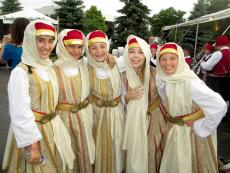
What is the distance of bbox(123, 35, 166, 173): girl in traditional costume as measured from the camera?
3184mm

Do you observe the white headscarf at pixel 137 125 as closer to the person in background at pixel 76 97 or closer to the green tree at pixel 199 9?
the person in background at pixel 76 97

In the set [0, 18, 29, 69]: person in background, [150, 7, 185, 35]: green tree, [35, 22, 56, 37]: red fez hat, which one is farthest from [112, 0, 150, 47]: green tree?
[35, 22, 56, 37]: red fez hat

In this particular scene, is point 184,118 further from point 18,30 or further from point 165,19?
point 165,19

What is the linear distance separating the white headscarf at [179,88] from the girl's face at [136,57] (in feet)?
0.86

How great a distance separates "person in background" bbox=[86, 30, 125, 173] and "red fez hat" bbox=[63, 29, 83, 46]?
0.57ft

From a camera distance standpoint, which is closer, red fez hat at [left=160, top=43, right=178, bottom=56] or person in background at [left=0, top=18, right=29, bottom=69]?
red fez hat at [left=160, top=43, right=178, bottom=56]

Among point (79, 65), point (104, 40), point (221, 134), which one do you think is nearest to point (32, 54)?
point (79, 65)

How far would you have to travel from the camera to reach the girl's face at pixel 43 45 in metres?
2.64

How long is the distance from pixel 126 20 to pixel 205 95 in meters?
20.6

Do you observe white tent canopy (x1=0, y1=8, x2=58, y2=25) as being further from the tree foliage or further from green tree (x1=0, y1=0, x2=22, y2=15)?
green tree (x1=0, y1=0, x2=22, y2=15)

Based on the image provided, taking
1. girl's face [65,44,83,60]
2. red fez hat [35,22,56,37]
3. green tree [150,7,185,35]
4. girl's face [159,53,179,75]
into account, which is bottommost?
girl's face [159,53,179,75]

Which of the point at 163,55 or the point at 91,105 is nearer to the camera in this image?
the point at 163,55

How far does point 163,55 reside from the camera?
3.02 metres

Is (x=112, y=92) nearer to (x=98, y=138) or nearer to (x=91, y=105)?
(x=91, y=105)
